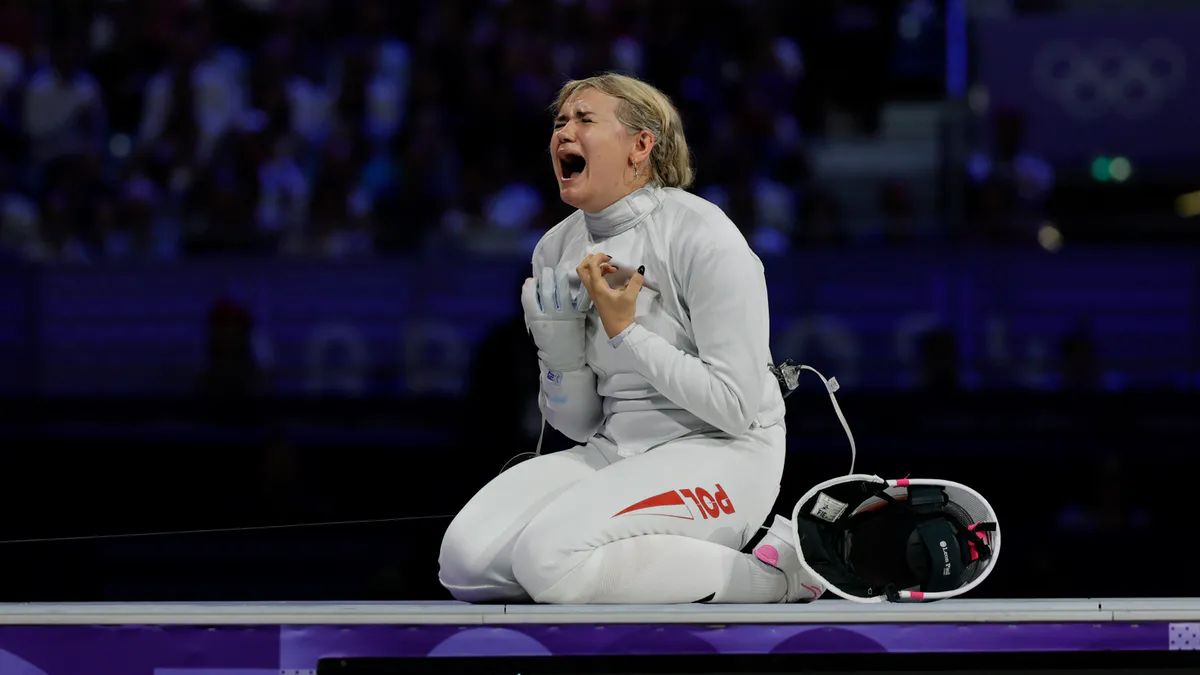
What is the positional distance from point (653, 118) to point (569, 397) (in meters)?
0.55

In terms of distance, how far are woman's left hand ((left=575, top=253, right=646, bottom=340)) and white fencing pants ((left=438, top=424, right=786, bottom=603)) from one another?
0.25 m

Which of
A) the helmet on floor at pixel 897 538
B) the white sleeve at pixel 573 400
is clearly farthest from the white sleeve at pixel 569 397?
the helmet on floor at pixel 897 538

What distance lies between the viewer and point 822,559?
2549mm

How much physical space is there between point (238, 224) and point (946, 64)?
363 cm

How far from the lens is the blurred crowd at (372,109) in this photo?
6.96m

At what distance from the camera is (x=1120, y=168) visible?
279 inches

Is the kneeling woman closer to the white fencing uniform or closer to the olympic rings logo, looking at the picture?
the white fencing uniform

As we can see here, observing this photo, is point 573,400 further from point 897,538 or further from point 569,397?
point 897,538

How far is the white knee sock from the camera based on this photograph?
254 centimetres

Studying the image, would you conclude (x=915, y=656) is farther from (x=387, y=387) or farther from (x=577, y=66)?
(x=577, y=66)

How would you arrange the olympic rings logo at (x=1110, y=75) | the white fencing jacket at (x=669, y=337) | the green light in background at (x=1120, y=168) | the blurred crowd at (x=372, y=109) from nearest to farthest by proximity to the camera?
the white fencing jacket at (x=669, y=337), the blurred crowd at (x=372, y=109), the green light in background at (x=1120, y=168), the olympic rings logo at (x=1110, y=75)

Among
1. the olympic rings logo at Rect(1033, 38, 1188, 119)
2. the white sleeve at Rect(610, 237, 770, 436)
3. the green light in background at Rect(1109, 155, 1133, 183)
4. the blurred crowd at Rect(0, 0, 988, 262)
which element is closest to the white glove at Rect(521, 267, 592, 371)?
the white sleeve at Rect(610, 237, 770, 436)

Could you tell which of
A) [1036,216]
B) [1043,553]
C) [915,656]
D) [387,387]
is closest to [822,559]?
[915,656]

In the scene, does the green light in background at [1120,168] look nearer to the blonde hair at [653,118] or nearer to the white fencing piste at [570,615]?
the blonde hair at [653,118]
